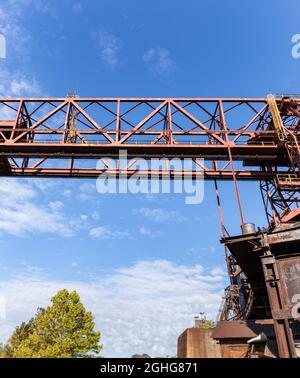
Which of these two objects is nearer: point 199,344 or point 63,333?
point 199,344

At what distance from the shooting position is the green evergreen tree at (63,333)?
27469 millimetres

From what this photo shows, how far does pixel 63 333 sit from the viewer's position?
2889 cm

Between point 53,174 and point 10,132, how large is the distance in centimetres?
405

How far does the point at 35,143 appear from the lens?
19.4 m

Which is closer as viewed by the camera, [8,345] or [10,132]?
[10,132]

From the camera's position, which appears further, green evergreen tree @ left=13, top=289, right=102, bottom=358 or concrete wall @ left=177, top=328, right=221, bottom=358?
green evergreen tree @ left=13, top=289, right=102, bottom=358

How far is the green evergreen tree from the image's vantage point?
2747cm

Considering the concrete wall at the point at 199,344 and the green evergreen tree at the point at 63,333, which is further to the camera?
the green evergreen tree at the point at 63,333
